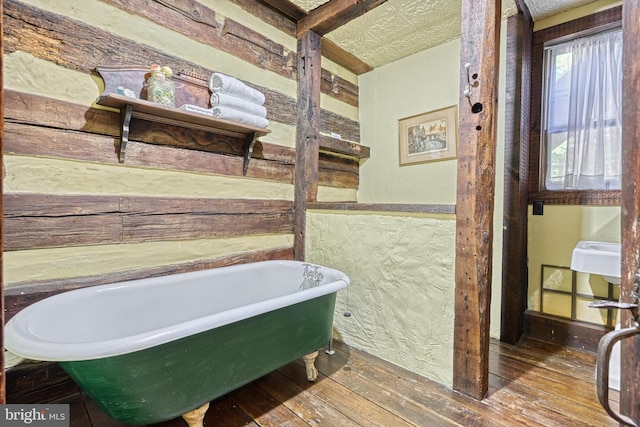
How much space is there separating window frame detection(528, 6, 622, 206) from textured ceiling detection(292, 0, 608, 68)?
4.9 inches

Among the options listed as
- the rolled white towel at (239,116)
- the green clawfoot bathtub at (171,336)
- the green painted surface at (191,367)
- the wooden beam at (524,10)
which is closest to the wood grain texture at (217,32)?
the rolled white towel at (239,116)

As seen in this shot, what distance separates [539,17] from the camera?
2.28 meters

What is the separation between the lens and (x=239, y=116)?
1916mm

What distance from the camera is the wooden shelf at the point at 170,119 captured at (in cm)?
153

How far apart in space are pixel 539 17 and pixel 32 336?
3.36m

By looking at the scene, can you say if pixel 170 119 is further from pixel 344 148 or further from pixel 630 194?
pixel 630 194

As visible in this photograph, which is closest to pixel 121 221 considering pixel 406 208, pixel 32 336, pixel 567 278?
pixel 32 336

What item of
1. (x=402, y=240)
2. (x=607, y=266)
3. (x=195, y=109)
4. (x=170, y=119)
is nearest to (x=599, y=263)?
(x=607, y=266)

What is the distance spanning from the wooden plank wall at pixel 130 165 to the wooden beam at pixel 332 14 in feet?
0.51

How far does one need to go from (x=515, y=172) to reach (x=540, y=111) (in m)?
0.52

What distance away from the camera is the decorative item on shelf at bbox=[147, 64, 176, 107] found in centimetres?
162

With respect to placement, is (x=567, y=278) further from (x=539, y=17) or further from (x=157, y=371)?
(x=157, y=371)

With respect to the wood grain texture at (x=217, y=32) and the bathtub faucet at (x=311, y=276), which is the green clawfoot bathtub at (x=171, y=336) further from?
the wood grain texture at (x=217, y=32)

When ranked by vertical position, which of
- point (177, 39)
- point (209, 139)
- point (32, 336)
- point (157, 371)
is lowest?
point (157, 371)
